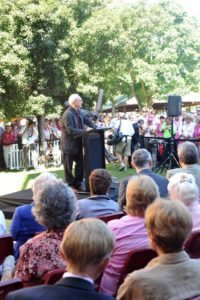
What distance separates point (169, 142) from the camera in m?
11.6

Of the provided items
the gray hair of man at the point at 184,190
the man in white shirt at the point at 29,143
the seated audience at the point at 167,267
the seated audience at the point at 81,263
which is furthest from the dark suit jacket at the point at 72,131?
the man in white shirt at the point at 29,143

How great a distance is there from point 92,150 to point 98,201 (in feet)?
11.0

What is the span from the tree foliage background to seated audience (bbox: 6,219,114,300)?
13.3m

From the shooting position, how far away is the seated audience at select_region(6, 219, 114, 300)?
6.05ft

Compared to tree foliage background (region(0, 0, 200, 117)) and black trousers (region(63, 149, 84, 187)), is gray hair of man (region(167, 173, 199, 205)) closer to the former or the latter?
black trousers (region(63, 149, 84, 187))

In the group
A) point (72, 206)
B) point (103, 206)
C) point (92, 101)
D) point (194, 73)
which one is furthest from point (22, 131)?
point (194, 73)

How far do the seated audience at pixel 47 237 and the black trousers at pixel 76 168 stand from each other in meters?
4.69

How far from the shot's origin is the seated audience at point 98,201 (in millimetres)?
4223

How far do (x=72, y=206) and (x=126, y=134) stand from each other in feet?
35.1

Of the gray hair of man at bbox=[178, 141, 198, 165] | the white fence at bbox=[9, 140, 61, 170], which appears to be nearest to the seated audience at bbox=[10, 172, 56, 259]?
the gray hair of man at bbox=[178, 141, 198, 165]

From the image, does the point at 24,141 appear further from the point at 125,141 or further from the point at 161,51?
the point at 161,51

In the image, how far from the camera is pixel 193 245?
314 cm

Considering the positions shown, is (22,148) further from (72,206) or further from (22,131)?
(72,206)

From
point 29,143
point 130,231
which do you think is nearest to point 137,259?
point 130,231
